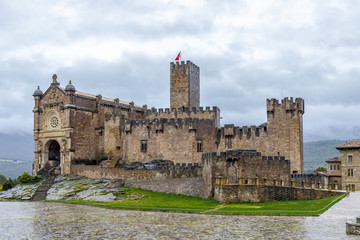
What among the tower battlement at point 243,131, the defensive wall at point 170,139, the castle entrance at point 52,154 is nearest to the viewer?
the tower battlement at point 243,131

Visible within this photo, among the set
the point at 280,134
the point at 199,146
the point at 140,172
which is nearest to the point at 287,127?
the point at 280,134

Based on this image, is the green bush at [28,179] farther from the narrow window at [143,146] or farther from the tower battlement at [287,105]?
the tower battlement at [287,105]

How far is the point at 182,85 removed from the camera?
68812mm

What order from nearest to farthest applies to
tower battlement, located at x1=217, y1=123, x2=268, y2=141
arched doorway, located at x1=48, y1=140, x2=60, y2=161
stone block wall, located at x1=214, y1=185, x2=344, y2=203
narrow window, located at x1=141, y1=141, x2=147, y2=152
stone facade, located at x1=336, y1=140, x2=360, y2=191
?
stone block wall, located at x1=214, y1=185, x2=344, y2=203 → tower battlement, located at x1=217, y1=123, x2=268, y2=141 → narrow window, located at x1=141, y1=141, x2=147, y2=152 → arched doorway, located at x1=48, y1=140, x2=60, y2=161 → stone facade, located at x1=336, y1=140, x2=360, y2=191

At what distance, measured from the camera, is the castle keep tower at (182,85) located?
225 feet

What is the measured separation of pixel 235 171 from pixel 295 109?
18209 mm

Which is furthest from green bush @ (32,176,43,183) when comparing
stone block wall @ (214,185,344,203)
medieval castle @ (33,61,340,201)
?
stone block wall @ (214,185,344,203)

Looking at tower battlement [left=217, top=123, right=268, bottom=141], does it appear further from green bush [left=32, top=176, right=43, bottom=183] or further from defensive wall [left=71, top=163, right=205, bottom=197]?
green bush [left=32, top=176, right=43, bottom=183]

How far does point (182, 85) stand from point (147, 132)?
11.1 metres

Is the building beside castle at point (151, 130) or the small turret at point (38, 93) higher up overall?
the small turret at point (38, 93)

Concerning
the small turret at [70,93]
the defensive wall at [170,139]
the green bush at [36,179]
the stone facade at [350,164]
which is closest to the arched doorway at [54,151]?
the green bush at [36,179]

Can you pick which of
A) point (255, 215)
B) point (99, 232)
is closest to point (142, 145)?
point (255, 215)

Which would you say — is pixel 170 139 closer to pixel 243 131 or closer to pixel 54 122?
pixel 243 131

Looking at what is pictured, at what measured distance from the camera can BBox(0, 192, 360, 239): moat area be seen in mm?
21594
